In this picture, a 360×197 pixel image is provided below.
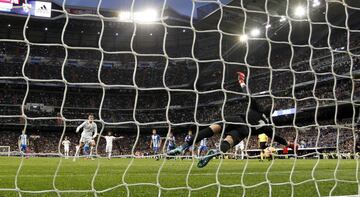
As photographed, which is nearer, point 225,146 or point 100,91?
point 225,146

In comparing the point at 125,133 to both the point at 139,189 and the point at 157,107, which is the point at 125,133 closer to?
the point at 157,107

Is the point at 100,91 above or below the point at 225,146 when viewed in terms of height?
above

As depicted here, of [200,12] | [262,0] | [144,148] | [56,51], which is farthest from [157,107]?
[262,0]

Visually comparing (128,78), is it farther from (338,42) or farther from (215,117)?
(338,42)

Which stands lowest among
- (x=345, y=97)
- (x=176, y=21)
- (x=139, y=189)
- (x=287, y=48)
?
(x=139, y=189)

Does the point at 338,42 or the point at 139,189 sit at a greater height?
the point at 338,42

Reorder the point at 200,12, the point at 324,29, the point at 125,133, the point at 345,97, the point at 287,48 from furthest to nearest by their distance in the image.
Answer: the point at 125,133
the point at 200,12
the point at 287,48
the point at 324,29
the point at 345,97

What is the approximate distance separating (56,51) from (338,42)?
23.8 meters

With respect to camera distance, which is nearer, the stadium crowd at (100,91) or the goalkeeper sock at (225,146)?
the goalkeeper sock at (225,146)

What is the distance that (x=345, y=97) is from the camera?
21.4 meters

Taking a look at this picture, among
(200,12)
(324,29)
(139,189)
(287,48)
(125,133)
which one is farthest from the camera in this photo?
(125,133)

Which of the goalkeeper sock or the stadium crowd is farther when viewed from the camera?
the stadium crowd

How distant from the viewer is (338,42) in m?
27.5

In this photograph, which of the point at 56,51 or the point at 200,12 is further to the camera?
the point at 56,51
